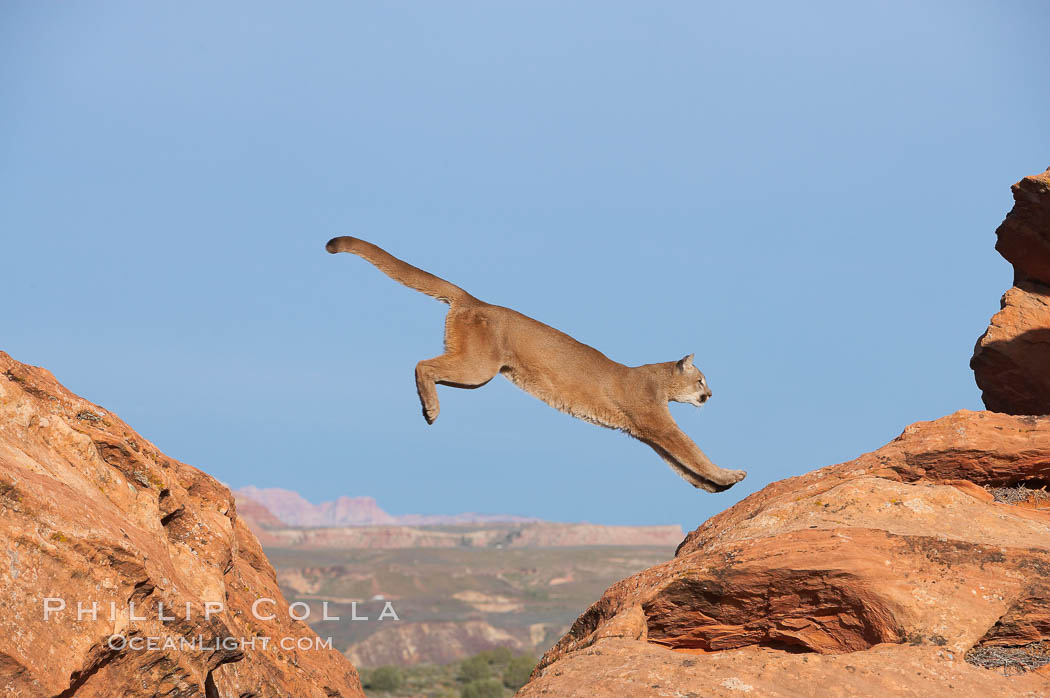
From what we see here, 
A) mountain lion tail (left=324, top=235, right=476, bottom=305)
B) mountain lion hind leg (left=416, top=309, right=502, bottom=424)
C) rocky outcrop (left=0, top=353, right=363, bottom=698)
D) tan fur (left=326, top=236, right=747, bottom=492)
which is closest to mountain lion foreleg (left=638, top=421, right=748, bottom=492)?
tan fur (left=326, top=236, right=747, bottom=492)

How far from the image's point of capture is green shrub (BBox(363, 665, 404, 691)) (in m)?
36.4

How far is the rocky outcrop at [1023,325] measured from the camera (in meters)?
10.4

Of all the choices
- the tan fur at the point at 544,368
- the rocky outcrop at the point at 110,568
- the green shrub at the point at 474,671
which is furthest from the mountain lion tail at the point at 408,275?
the green shrub at the point at 474,671

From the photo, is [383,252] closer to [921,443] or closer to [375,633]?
[921,443]

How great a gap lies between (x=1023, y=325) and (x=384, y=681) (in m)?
30.5

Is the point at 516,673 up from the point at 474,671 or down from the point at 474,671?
down

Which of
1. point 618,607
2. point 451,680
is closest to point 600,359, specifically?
point 618,607

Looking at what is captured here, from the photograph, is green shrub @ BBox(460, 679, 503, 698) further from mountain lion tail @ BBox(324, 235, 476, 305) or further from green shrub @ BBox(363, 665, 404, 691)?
mountain lion tail @ BBox(324, 235, 476, 305)

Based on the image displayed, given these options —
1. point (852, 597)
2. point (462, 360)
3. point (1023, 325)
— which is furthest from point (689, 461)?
point (852, 597)

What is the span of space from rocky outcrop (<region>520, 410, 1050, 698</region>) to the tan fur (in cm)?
328

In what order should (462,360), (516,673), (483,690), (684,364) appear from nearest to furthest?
(462,360) < (684,364) < (483,690) < (516,673)

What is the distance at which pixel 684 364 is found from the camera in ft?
41.4

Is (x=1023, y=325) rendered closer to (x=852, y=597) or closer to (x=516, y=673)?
(x=852, y=597)

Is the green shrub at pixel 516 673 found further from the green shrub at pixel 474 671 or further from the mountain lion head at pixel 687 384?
the mountain lion head at pixel 687 384
